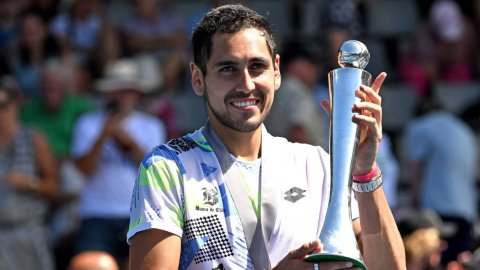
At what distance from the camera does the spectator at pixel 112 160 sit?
917 centimetres

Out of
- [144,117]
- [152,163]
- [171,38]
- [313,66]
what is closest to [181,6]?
[171,38]

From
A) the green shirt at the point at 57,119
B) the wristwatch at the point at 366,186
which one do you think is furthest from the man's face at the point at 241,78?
the green shirt at the point at 57,119

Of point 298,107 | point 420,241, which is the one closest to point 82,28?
point 298,107

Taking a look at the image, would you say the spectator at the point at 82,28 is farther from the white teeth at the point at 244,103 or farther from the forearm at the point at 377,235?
the forearm at the point at 377,235

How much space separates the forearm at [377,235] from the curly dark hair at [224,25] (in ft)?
1.88

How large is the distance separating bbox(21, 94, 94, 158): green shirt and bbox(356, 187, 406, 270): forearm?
21.6 ft

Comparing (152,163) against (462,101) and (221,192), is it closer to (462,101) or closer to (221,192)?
(221,192)

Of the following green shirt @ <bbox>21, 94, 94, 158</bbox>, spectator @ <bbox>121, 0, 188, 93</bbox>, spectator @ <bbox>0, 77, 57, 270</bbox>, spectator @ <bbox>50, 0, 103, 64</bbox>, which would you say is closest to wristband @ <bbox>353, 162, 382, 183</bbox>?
spectator @ <bbox>0, 77, 57, 270</bbox>

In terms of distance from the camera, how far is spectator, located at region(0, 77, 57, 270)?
9078 mm

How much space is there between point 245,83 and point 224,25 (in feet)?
0.69

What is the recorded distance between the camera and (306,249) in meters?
3.58

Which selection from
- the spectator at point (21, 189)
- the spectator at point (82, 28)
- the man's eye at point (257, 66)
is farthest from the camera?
the spectator at point (82, 28)

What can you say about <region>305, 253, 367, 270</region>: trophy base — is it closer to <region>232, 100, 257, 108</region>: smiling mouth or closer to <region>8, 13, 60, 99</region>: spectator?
<region>232, 100, 257, 108</region>: smiling mouth

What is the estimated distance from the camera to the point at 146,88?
10180mm
